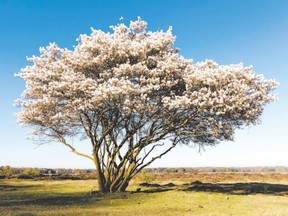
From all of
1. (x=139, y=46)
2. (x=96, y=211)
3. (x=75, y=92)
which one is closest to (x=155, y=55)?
(x=139, y=46)

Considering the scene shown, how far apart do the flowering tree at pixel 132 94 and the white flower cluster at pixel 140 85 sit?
0.08m

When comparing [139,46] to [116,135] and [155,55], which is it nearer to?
[155,55]

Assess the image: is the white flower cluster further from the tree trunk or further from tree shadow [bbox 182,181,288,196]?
tree shadow [bbox 182,181,288,196]

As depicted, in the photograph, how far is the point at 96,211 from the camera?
1927 centimetres

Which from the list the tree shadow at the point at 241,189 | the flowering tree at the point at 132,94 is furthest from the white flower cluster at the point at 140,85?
the tree shadow at the point at 241,189

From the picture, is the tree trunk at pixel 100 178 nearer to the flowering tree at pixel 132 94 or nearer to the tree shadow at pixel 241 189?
the flowering tree at pixel 132 94

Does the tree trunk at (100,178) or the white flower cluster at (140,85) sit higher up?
the white flower cluster at (140,85)

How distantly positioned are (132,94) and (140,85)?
2.11 metres

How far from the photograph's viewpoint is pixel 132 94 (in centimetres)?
2636

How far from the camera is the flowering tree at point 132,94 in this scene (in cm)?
2642

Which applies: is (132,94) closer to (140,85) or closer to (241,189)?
(140,85)

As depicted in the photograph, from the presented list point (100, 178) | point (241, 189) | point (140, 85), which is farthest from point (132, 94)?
point (241, 189)

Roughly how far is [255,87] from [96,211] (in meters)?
16.4

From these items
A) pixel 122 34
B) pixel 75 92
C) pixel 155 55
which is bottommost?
pixel 75 92
